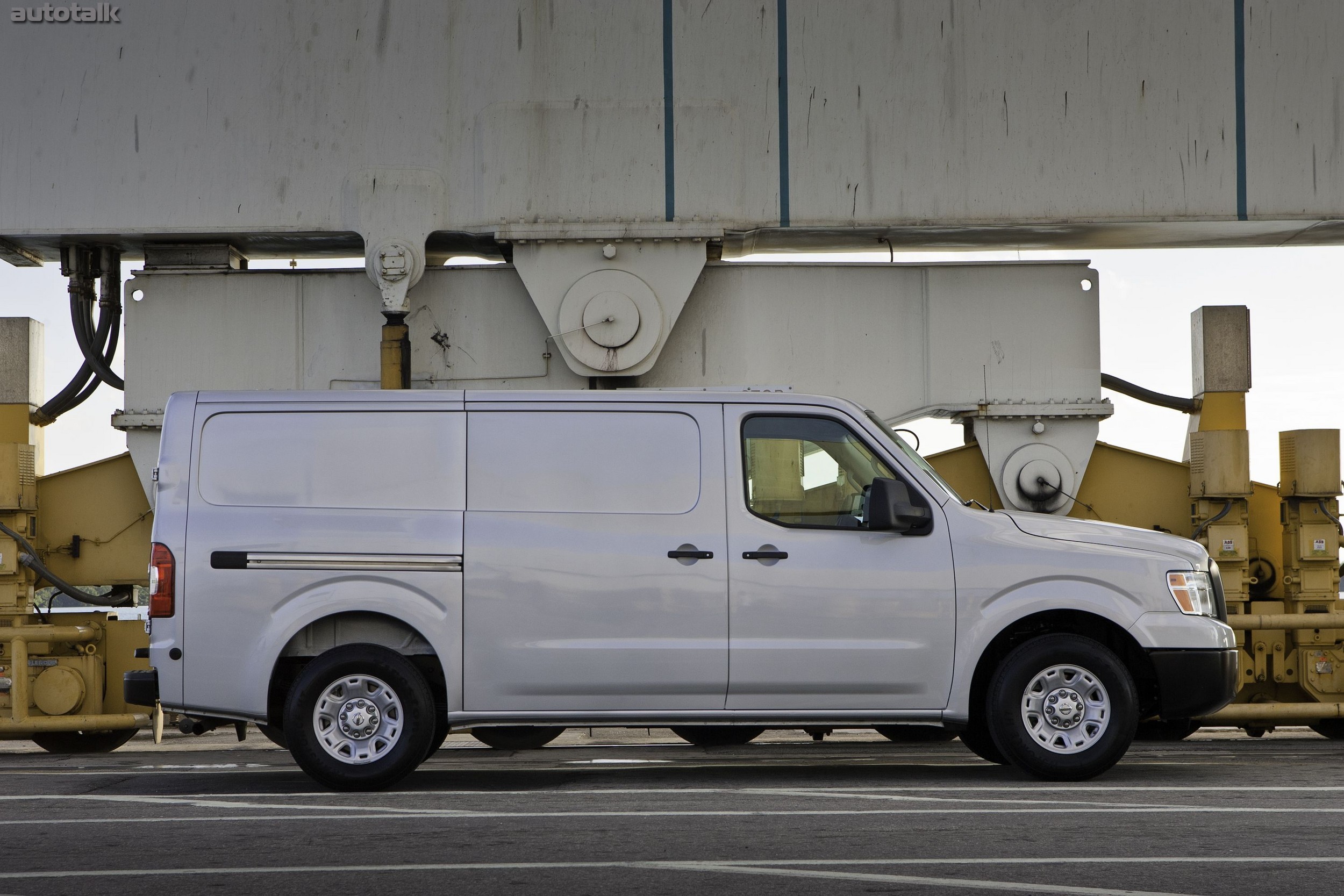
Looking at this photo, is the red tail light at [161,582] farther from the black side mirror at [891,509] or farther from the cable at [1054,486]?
the cable at [1054,486]

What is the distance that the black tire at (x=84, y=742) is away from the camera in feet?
31.8

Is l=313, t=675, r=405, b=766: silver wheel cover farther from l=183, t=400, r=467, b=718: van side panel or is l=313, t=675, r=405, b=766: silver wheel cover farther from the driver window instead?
the driver window

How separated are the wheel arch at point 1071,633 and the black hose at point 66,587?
576 cm

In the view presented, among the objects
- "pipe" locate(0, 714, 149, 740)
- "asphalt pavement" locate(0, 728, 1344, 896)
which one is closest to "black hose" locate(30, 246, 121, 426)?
"pipe" locate(0, 714, 149, 740)

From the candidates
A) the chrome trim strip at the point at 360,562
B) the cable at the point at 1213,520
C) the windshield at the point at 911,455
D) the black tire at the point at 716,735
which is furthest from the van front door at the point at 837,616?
the cable at the point at 1213,520

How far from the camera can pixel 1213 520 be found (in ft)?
30.9

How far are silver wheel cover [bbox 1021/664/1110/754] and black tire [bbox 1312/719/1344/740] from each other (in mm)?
3971

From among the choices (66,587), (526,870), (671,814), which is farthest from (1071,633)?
(66,587)

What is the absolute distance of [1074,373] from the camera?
935 cm

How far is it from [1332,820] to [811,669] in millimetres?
2326

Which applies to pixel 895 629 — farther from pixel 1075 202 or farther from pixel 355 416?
pixel 1075 202

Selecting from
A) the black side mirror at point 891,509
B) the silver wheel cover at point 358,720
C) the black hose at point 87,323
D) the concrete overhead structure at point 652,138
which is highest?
the concrete overhead structure at point 652,138

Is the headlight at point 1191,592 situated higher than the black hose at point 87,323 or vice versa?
the black hose at point 87,323

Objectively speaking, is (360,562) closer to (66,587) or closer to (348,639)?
(348,639)
